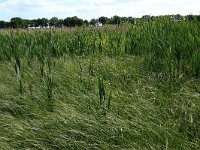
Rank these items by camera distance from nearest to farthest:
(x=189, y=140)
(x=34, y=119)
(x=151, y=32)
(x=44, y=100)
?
(x=189, y=140), (x=34, y=119), (x=44, y=100), (x=151, y=32)

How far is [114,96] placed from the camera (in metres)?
3.43

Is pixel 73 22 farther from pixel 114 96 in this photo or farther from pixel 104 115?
pixel 104 115

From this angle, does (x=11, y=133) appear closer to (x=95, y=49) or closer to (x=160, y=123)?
(x=160, y=123)

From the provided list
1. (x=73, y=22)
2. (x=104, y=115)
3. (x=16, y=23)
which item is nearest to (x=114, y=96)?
(x=104, y=115)

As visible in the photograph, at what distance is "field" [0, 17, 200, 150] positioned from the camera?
8.75 feet

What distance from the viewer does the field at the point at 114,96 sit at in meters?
2.67

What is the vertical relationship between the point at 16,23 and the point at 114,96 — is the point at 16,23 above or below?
above

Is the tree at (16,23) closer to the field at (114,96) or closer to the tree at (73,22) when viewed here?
the tree at (73,22)

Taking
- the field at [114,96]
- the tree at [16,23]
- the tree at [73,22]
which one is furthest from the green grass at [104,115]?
the tree at [16,23]

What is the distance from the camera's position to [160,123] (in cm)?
277

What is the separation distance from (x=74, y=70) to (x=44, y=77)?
0.43m

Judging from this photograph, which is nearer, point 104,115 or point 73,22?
point 104,115

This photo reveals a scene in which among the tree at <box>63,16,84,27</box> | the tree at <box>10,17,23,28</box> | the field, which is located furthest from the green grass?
the tree at <box>10,17,23,28</box>

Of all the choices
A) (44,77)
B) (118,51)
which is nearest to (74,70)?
(44,77)
